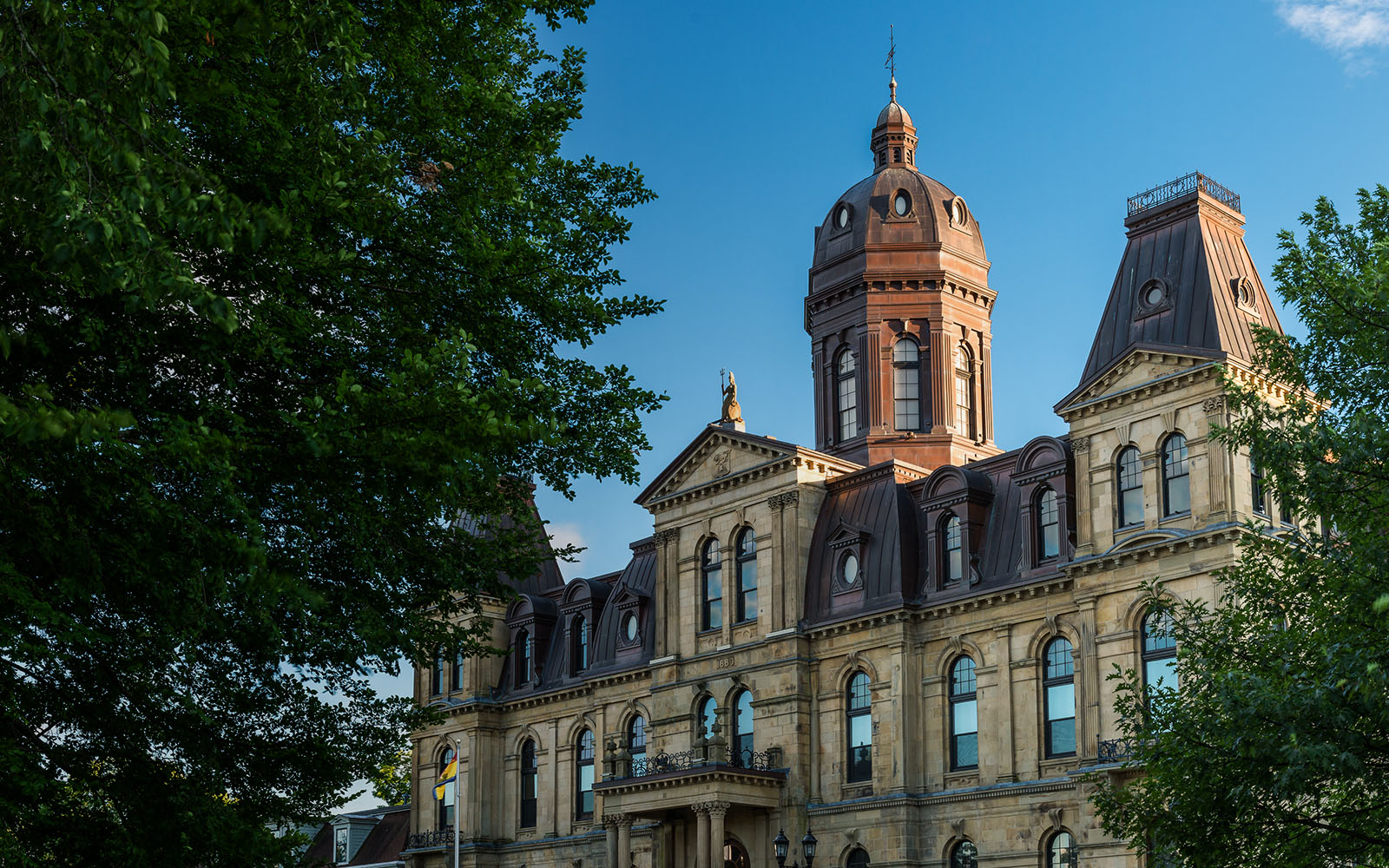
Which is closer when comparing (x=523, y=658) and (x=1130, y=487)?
(x=1130, y=487)

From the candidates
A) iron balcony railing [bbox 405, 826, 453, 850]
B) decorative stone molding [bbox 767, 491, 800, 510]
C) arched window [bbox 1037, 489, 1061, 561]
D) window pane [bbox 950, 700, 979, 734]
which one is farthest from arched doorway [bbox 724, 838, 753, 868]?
iron balcony railing [bbox 405, 826, 453, 850]

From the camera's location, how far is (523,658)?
180 ft

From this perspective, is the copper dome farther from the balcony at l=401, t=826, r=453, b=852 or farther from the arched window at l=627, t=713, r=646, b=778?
the balcony at l=401, t=826, r=453, b=852

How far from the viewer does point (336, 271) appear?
1592 cm

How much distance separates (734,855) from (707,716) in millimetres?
3890

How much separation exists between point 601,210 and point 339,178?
6.85 metres

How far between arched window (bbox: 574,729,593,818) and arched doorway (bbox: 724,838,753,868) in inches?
342

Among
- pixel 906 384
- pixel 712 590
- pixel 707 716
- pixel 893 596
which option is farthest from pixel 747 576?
pixel 906 384

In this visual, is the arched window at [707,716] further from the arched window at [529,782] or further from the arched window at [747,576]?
the arched window at [529,782]

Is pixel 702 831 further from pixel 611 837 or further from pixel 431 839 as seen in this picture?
pixel 431 839

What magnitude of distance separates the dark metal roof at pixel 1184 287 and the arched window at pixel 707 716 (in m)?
13.7

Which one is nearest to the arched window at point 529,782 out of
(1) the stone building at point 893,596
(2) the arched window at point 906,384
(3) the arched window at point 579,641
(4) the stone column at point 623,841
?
(1) the stone building at point 893,596

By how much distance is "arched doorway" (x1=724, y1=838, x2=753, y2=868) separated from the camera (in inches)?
1657

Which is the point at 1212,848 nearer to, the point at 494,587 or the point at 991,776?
the point at 494,587
